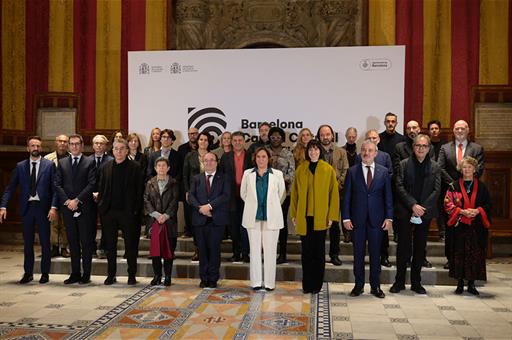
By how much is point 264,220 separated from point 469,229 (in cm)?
200

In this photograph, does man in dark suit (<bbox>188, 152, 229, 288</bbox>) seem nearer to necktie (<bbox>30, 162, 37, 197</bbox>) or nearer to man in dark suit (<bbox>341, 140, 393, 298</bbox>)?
man in dark suit (<bbox>341, 140, 393, 298</bbox>)

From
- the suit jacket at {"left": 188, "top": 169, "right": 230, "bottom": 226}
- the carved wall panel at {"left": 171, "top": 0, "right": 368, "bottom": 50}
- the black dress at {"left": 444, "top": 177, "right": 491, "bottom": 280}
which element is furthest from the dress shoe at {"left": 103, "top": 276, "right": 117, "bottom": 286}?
the carved wall panel at {"left": 171, "top": 0, "right": 368, "bottom": 50}

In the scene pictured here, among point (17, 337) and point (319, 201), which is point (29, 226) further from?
point (319, 201)

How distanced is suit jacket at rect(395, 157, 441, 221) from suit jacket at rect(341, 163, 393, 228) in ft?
0.59

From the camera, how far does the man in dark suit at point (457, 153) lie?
6.27 m

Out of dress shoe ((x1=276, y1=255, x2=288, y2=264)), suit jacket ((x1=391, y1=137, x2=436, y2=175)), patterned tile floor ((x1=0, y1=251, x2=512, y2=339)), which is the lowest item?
patterned tile floor ((x1=0, y1=251, x2=512, y2=339))

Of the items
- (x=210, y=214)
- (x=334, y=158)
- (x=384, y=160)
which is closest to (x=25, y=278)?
(x=210, y=214)

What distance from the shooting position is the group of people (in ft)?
18.5

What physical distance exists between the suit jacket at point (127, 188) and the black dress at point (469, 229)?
10.2 ft

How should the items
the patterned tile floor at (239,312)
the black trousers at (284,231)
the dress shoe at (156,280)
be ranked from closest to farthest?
the patterned tile floor at (239,312)
the dress shoe at (156,280)
the black trousers at (284,231)

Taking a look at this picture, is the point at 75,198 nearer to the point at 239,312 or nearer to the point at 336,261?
the point at 239,312

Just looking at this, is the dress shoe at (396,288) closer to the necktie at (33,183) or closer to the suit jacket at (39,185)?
the suit jacket at (39,185)

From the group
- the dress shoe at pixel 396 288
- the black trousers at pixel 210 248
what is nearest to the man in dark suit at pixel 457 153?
the dress shoe at pixel 396 288

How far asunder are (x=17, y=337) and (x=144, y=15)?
6.04 m
